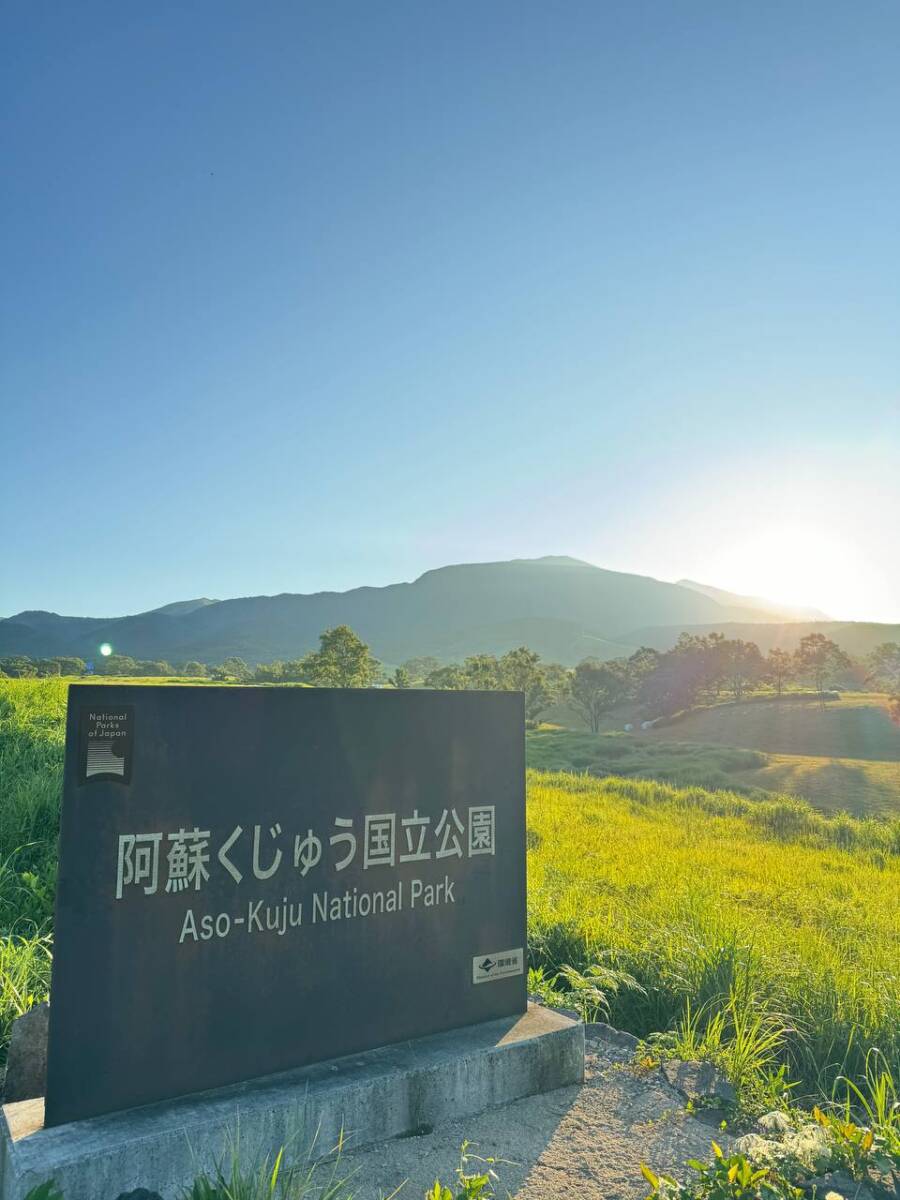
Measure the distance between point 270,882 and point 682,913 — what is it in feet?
12.9

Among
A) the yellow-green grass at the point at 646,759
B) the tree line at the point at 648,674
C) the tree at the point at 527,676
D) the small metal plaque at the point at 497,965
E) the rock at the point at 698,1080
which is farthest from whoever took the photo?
the tree line at the point at 648,674

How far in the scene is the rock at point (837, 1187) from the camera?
2686 mm

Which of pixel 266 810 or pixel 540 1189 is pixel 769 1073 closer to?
pixel 540 1189

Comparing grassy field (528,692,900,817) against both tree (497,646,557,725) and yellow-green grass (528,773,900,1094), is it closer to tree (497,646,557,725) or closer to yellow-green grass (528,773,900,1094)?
tree (497,646,557,725)

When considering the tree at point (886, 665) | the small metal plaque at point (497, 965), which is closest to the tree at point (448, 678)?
the tree at point (886, 665)

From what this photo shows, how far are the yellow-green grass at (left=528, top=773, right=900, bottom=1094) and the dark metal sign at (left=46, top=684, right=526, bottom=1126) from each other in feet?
4.21

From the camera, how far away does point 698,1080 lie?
374cm

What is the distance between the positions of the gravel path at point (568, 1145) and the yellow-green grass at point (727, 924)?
75 cm

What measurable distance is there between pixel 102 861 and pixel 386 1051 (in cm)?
153

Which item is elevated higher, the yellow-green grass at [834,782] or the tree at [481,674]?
the tree at [481,674]

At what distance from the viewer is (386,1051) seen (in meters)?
3.55

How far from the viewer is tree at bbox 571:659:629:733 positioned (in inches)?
2717

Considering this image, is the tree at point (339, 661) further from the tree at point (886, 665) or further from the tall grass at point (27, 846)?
the tree at point (886, 665)

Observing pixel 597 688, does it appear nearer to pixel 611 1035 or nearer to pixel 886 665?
pixel 886 665
